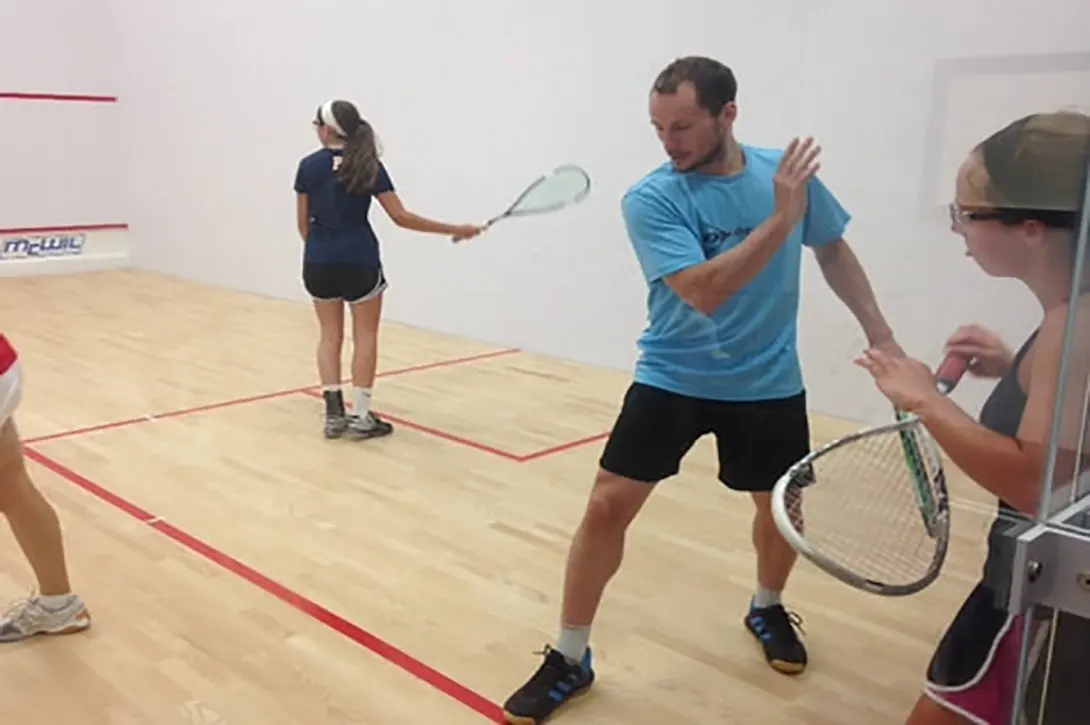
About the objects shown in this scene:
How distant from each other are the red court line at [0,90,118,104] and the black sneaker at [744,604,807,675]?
21.9 feet

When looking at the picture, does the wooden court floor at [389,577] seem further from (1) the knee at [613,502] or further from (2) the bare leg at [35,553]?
(1) the knee at [613,502]

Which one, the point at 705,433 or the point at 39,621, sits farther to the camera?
the point at 39,621

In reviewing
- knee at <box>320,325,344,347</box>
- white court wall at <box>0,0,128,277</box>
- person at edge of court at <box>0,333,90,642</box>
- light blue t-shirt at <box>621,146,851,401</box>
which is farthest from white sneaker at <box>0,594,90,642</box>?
white court wall at <box>0,0,128,277</box>

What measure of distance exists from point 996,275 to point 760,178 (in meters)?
0.79

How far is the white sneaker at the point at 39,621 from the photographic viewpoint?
2092 mm

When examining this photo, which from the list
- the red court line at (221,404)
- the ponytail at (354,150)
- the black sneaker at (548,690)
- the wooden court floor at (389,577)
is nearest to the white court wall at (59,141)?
the wooden court floor at (389,577)

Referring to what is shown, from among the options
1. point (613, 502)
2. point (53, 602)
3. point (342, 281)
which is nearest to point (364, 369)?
point (342, 281)

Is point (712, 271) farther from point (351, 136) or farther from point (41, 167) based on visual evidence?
point (41, 167)

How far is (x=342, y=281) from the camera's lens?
342 centimetres

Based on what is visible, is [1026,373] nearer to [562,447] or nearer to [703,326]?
[703,326]

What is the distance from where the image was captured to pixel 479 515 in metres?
2.82

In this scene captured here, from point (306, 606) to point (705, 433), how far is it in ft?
3.21

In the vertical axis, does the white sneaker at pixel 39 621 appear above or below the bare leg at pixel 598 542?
below

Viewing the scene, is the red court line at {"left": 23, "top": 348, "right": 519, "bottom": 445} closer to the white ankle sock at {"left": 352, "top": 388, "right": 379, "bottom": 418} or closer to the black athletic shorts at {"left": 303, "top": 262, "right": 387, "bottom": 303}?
the white ankle sock at {"left": 352, "top": 388, "right": 379, "bottom": 418}
